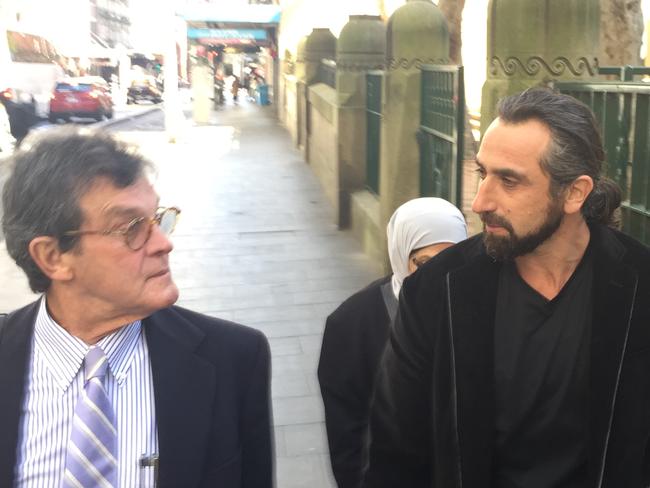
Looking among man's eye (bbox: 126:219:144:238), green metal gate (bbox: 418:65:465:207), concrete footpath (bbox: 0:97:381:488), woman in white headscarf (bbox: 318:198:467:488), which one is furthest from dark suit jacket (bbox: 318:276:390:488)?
green metal gate (bbox: 418:65:465:207)

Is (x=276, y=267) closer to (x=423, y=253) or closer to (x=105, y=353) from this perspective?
(x=423, y=253)

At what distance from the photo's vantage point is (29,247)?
1997 millimetres

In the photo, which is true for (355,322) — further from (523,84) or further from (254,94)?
(254,94)

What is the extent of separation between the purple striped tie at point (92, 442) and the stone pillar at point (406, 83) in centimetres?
545

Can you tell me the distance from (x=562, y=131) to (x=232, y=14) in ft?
92.9

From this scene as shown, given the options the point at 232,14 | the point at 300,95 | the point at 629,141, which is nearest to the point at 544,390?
the point at 629,141

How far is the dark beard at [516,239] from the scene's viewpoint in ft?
6.70

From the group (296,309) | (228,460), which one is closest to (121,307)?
(228,460)

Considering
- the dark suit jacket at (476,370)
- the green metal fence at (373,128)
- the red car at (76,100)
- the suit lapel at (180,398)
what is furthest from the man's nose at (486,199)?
the red car at (76,100)

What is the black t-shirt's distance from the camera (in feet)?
6.50

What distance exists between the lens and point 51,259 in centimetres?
201

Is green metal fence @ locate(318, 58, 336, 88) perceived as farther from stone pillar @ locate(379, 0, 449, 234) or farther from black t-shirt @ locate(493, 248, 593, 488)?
black t-shirt @ locate(493, 248, 593, 488)

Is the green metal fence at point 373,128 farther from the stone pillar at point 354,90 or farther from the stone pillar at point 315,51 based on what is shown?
the stone pillar at point 315,51

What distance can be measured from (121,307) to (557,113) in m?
1.13
